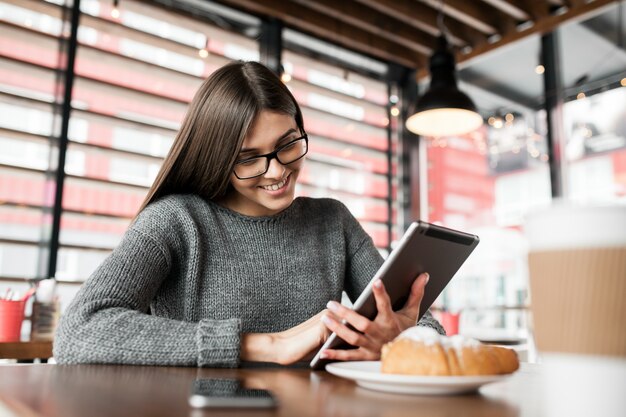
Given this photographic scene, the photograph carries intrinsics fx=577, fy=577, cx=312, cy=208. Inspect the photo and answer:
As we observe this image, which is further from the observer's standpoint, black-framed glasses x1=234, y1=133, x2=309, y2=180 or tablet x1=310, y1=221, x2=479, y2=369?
black-framed glasses x1=234, y1=133, x2=309, y2=180

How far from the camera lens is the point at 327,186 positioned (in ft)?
16.3

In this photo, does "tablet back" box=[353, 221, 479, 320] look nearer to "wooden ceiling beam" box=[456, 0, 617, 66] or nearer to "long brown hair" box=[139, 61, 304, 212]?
"long brown hair" box=[139, 61, 304, 212]

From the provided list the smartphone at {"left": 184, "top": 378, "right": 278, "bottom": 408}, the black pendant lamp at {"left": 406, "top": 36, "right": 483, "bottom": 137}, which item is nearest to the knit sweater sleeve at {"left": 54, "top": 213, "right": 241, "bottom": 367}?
the smartphone at {"left": 184, "top": 378, "right": 278, "bottom": 408}

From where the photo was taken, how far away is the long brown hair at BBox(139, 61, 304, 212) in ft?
4.66

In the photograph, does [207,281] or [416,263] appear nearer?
[416,263]

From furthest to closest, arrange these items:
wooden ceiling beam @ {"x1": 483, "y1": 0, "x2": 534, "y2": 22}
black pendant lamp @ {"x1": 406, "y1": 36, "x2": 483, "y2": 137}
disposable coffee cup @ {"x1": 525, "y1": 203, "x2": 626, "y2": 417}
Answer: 1. wooden ceiling beam @ {"x1": 483, "y1": 0, "x2": 534, "y2": 22}
2. black pendant lamp @ {"x1": 406, "y1": 36, "x2": 483, "y2": 137}
3. disposable coffee cup @ {"x1": 525, "y1": 203, "x2": 626, "y2": 417}

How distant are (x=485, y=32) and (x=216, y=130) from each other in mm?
4294

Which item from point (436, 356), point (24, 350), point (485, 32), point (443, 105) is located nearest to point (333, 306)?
point (436, 356)

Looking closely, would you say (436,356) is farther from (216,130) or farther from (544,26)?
(544,26)

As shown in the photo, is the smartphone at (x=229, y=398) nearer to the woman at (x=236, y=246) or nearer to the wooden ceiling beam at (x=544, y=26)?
the woman at (x=236, y=246)

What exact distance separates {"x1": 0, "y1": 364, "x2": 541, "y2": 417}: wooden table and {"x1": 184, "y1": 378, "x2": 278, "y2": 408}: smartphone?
0.01 metres

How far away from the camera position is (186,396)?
0.65m

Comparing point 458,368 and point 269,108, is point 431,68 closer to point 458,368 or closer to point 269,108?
point 269,108

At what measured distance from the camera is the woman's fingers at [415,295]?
1129 mm
